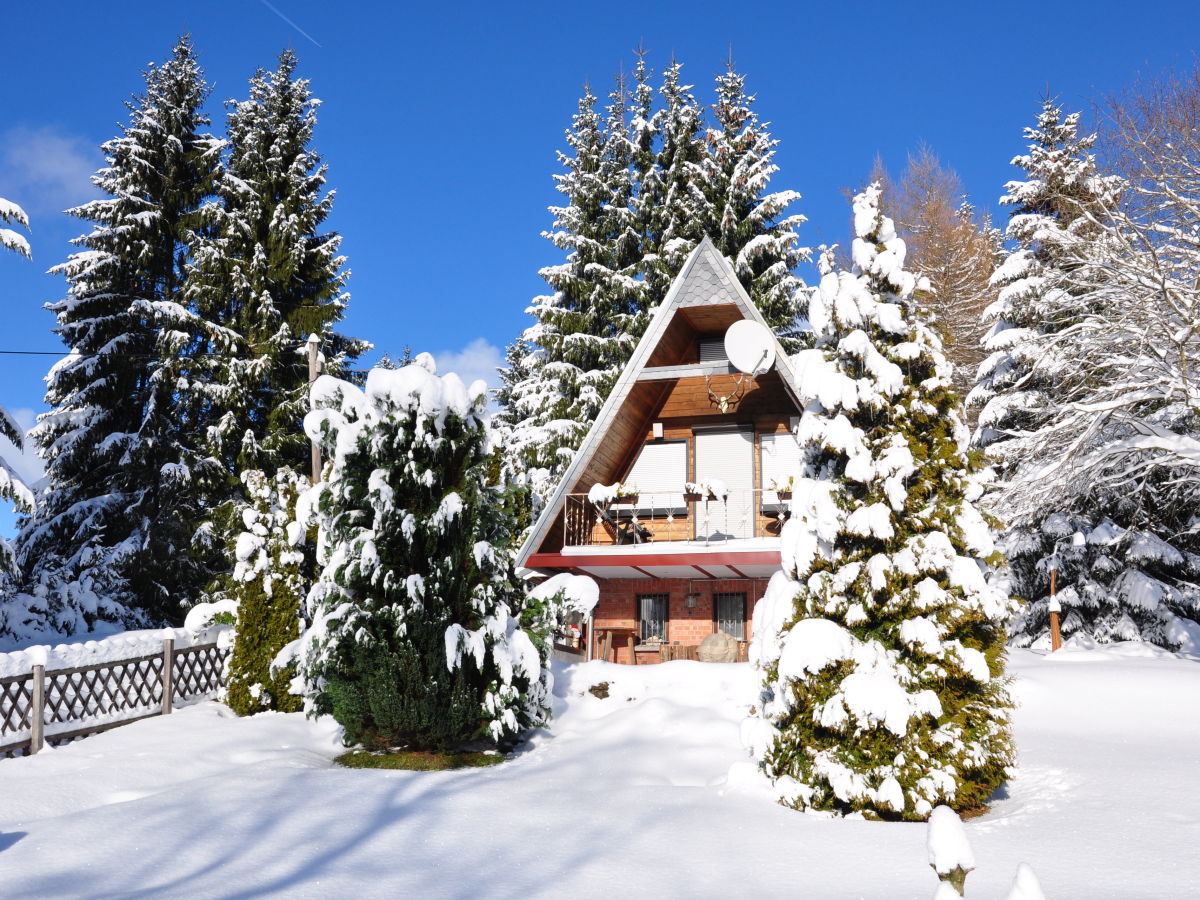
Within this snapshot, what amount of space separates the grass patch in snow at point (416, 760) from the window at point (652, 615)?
31.5 feet

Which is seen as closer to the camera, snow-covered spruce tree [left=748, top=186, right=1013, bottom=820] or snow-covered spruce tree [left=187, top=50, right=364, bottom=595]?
snow-covered spruce tree [left=748, top=186, right=1013, bottom=820]

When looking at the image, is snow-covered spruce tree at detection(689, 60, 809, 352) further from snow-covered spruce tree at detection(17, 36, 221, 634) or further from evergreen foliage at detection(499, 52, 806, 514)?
snow-covered spruce tree at detection(17, 36, 221, 634)

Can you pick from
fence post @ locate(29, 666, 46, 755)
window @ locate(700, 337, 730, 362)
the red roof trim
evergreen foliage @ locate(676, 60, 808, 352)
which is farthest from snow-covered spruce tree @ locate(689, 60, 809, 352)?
fence post @ locate(29, 666, 46, 755)

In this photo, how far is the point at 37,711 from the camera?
37.2 ft

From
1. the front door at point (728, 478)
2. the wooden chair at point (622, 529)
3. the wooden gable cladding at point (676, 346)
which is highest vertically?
the wooden gable cladding at point (676, 346)

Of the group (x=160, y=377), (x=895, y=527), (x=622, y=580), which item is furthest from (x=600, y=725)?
(x=160, y=377)

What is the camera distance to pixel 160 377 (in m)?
23.3

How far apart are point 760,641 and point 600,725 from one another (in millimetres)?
4221

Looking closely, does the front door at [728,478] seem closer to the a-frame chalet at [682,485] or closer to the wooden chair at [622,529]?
the a-frame chalet at [682,485]

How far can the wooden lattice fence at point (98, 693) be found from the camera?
445 inches

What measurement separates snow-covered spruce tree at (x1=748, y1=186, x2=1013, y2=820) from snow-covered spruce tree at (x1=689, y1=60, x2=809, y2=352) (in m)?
16.4

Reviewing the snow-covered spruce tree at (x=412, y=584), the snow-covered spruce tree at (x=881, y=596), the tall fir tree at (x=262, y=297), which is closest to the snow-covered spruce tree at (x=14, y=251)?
the snow-covered spruce tree at (x=412, y=584)

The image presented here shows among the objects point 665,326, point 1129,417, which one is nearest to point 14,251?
point 665,326

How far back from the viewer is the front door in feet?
61.9
